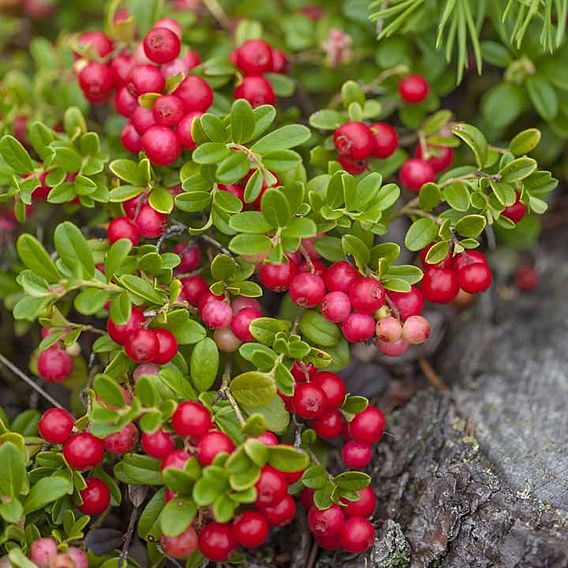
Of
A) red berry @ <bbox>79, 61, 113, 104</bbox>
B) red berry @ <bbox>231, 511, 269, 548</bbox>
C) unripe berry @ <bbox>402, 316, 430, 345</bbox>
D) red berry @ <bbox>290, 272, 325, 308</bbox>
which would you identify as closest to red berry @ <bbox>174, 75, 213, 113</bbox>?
red berry @ <bbox>79, 61, 113, 104</bbox>

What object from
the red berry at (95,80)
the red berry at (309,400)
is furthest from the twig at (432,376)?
the red berry at (95,80)

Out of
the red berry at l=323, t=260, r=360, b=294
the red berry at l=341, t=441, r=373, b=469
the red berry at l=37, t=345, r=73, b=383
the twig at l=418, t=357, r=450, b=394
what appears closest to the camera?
the red berry at l=323, t=260, r=360, b=294

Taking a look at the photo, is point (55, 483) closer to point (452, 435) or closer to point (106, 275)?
point (106, 275)

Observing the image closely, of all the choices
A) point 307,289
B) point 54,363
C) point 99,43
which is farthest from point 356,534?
point 99,43

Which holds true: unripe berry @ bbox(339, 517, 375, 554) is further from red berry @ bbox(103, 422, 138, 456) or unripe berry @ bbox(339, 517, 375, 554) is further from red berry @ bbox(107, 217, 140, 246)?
red berry @ bbox(107, 217, 140, 246)

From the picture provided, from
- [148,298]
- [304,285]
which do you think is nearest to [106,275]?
[148,298]

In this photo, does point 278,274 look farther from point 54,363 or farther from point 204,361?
point 54,363
